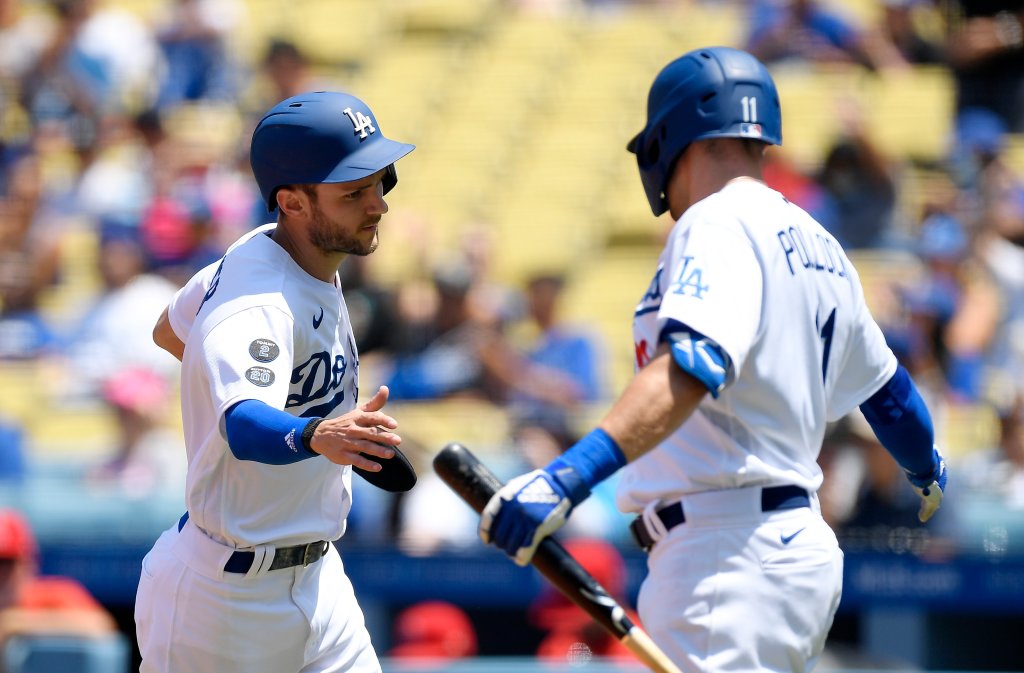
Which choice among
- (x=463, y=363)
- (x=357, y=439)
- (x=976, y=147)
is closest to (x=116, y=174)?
(x=463, y=363)

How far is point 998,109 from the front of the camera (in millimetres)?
8734

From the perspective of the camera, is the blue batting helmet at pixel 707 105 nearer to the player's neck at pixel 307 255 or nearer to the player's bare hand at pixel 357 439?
the player's neck at pixel 307 255

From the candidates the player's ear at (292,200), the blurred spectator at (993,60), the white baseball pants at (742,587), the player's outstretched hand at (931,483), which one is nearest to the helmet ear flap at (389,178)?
the player's ear at (292,200)

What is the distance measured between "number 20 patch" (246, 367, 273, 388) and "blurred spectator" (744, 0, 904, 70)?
21.6 feet

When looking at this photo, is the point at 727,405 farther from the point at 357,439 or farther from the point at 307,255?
the point at 307,255

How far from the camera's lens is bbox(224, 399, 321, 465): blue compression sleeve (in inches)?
122

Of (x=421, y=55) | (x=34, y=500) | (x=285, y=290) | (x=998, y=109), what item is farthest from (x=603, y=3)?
(x=285, y=290)

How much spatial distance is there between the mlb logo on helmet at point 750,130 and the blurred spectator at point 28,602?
3462 mm

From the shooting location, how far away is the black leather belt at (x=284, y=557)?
349 cm

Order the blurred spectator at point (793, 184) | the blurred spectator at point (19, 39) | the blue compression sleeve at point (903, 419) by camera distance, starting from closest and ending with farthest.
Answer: the blue compression sleeve at point (903, 419) < the blurred spectator at point (793, 184) < the blurred spectator at point (19, 39)

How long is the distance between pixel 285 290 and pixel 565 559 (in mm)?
859

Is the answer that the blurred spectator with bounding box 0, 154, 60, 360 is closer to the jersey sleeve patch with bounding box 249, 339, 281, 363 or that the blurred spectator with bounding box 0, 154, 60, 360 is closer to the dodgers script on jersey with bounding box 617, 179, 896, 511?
the jersey sleeve patch with bounding box 249, 339, 281, 363

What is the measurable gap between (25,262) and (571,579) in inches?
255

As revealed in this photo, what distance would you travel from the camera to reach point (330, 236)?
3578mm
